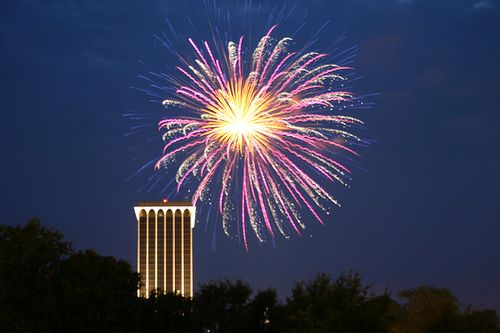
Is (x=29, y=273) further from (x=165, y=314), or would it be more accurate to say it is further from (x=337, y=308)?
(x=337, y=308)

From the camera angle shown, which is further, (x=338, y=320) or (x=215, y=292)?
(x=215, y=292)

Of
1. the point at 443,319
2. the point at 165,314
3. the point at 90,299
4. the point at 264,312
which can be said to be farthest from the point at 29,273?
the point at 443,319

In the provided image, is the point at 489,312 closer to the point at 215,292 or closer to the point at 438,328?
the point at 438,328

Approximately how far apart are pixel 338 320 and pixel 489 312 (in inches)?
344

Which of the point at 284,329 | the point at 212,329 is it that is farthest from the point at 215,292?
the point at 284,329

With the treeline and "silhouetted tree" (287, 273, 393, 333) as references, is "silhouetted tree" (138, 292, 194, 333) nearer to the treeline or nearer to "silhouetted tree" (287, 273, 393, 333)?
the treeline

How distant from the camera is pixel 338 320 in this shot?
53.8 meters

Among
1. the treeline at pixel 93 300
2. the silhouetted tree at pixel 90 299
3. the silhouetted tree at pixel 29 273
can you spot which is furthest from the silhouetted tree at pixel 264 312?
the silhouetted tree at pixel 29 273

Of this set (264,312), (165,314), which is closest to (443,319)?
(264,312)

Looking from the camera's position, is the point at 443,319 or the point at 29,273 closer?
the point at 443,319

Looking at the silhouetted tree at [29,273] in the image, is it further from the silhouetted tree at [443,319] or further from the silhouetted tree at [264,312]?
the silhouetted tree at [443,319]

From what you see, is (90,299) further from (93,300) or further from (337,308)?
(337,308)

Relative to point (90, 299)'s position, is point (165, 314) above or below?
below

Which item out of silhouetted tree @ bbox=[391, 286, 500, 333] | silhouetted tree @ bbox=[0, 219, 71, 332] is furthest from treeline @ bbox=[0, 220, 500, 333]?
silhouetted tree @ bbox=[391, 286, 500, 333]
